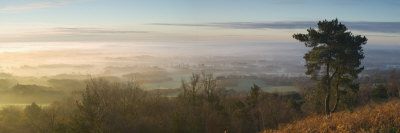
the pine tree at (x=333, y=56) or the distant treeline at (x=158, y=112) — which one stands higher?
the pine tree at (x=333, y=56)

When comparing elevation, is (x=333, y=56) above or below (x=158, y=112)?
above

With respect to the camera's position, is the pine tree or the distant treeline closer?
the distant treeline

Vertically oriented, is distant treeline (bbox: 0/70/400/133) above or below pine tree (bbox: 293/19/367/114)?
below

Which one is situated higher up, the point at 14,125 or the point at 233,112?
the point at 233,112

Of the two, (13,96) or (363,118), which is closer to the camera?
(363,118)

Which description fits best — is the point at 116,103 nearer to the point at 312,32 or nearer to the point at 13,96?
the point at 312,32

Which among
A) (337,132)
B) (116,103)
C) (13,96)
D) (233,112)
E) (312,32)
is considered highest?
(312,32)

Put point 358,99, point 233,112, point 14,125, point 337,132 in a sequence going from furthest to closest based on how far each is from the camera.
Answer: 1. point 358,99
2. point 14,125
3. point 233,112
4. point 337,132

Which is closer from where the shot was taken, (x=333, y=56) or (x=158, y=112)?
(x=333, y=56)

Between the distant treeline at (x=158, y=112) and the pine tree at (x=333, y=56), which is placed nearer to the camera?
the distant treeline at (x=158, y=112)

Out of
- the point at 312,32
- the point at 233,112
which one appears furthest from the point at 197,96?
the point at 312,32

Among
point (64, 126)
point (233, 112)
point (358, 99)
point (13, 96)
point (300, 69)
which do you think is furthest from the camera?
point (300, 69)
